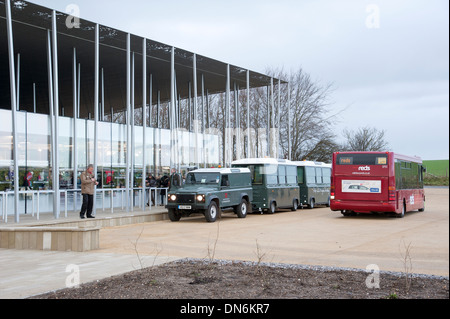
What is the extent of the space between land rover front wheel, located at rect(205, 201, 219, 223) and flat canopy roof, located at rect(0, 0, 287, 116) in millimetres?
8559

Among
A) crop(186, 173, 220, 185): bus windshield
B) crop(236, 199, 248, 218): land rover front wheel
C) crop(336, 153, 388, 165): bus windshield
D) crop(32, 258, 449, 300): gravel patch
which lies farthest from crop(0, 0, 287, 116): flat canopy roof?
crop(32, 258, 449, 300): gravel patch

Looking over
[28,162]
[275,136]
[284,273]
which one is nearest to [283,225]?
[284,273]

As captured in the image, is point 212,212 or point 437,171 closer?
point 212,212

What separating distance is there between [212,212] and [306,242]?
7117 millimetres

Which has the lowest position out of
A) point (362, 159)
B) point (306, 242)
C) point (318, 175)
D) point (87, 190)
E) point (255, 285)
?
point (306, 242)

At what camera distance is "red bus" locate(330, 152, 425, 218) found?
19.9 m

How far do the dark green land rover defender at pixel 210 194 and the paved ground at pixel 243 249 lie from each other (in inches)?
51.6

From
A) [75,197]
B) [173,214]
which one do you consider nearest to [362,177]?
[173,214]

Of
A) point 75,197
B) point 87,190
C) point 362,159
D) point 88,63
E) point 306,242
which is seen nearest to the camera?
point 306,242

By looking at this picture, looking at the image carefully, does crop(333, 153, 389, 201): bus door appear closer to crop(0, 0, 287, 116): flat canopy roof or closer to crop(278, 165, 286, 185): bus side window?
crop(278, 165, 286, 185): bus side window

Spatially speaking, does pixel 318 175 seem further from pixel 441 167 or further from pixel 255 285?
pixel 255 285

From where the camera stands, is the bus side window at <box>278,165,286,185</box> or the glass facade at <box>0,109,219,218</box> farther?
the bus side window at <box>278,165,286,185</box>

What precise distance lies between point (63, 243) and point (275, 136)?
2787cm

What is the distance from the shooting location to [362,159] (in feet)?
67.6
